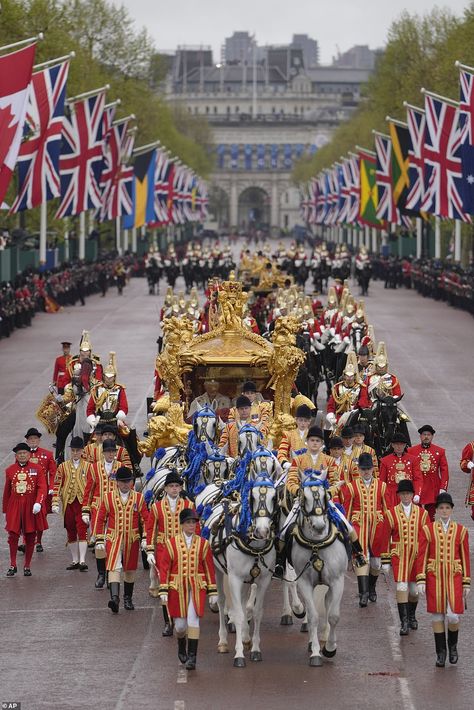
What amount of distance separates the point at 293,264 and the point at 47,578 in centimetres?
5011

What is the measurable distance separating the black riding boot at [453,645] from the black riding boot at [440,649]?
0.09 meters

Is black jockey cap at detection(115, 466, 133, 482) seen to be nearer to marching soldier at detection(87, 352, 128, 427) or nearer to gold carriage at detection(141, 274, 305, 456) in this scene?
marching soldier at detection(87, 352, 128, 427)

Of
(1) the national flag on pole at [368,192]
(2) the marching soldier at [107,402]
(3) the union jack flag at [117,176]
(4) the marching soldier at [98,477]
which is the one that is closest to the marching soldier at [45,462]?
(4) the marching soldier at [98,477]

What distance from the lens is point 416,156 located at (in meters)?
55.7

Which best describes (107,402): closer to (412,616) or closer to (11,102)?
(412,616)

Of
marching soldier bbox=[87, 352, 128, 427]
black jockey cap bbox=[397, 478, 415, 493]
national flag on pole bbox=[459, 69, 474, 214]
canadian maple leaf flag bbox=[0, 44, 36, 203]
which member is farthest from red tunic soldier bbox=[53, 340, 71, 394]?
national flag on pole bbox=[459, 69, 474, 214]

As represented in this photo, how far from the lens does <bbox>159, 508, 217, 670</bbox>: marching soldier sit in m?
14.2

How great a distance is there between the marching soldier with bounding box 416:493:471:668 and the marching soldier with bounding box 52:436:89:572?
4.52 meters

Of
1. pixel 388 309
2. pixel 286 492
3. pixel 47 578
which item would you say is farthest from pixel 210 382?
pixel 388 309

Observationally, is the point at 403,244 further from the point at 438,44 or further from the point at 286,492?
the point at 286,492

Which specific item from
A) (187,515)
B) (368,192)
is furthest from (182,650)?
(368,192)

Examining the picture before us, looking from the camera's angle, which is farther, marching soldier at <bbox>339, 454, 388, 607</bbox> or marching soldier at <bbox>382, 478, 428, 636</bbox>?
marching soldier at <bbox>339, 454, 388, 607</bbox>

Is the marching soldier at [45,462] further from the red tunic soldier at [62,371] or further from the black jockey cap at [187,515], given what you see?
the red tunic soldier at [62,371]

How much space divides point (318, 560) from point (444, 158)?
36744mm
